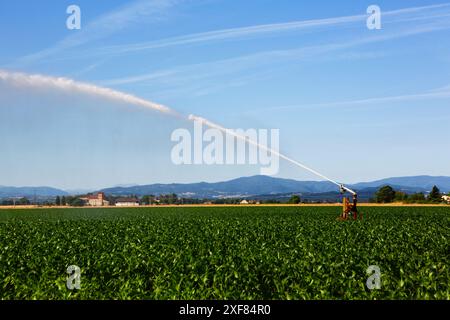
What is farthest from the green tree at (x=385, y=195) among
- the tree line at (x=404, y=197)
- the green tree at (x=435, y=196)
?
the green tree at (x=435, y=196)

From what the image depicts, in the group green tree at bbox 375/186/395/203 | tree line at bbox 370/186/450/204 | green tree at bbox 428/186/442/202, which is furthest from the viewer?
green tree at bbox 375/186/395/203

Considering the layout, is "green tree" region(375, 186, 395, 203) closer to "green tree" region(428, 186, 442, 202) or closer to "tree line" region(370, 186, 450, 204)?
"tree line" region(370, 186, 450, 204)

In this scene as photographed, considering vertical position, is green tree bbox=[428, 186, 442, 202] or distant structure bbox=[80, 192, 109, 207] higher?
green tree bbox=[428, 186, 442, 202]

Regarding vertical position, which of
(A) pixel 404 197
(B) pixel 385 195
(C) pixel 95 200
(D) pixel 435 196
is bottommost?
(C) pixel 95 200

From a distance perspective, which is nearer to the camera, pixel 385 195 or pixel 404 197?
pixel 385 195

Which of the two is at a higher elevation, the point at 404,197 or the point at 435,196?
the point at 435,196

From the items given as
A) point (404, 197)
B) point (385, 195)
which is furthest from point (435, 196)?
point (385, 195)

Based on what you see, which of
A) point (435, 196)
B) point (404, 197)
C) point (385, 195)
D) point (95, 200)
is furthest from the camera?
point (95, 200)

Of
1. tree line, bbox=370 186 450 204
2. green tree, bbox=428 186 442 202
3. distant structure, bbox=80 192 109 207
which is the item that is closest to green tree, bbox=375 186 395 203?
tree line, bbox=370 186 450 204

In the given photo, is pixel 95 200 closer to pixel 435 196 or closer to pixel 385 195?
pixel 385 195

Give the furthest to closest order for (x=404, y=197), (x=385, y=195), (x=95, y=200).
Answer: (x=95, y=200) → (x=404, y=197) → (x=385, y=195)
